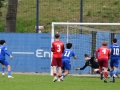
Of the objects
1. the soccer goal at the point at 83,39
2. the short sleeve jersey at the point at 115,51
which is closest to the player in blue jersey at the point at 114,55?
the short sleeve jersey at the point at 115,51

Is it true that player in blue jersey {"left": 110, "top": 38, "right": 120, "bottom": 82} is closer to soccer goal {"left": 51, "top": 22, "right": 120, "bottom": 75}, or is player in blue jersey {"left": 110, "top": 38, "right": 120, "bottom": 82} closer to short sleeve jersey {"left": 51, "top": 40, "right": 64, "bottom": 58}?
short sleeve jersey {"left": 51, "top": 40, "right": 64, "bottom": 58}

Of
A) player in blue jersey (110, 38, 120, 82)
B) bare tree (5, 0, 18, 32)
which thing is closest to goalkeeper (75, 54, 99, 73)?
player in blue jersey (110, 38, 120, 82)

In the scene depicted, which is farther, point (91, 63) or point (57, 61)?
point (91, 63)

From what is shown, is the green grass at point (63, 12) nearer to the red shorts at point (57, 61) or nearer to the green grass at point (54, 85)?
the red shorts at point (57, 61)

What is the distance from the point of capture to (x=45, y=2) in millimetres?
40281

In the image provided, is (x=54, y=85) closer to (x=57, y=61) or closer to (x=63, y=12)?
(x=57, y=61)

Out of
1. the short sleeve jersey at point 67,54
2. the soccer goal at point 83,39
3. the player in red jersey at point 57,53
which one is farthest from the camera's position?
the soccer goal at point 83,39

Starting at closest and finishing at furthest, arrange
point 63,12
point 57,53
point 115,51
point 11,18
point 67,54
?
point 57,53 → point 115,51 → point 67,54 → point 11,18 → point 63,12

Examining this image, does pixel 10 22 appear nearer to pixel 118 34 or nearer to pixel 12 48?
pixel 12 48

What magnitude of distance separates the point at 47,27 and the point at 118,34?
475 inches

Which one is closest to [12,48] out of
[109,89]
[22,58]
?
[22,58]

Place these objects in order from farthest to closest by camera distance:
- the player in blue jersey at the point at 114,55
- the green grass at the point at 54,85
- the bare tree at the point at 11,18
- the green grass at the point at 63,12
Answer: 1. the green grass at the point at 63,12
2. the bare tree at the point at 11,18
3. the player in blue jersey at the point at 114,55
4. the green grass at the point at 54,85

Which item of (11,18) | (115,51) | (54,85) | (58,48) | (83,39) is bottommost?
(54,85)

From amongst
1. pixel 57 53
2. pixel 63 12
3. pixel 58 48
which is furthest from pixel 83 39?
pixel 63 12
